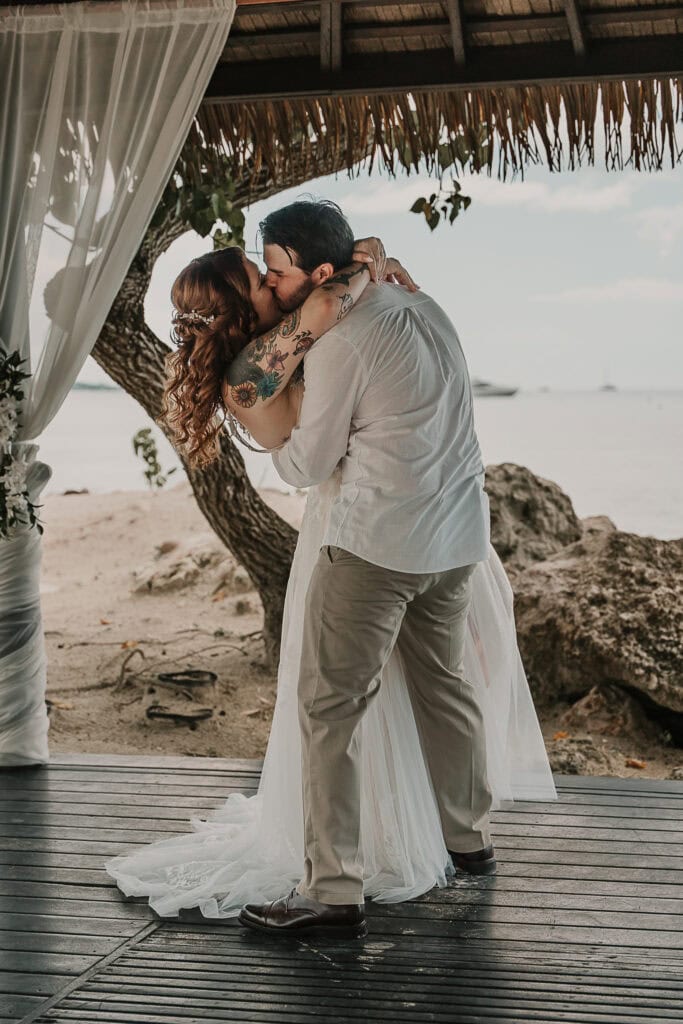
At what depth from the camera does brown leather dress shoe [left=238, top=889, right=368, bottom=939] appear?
256 cm

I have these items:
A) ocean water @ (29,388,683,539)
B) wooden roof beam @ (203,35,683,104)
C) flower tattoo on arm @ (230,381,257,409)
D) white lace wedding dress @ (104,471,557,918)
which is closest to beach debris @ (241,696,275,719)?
white lace wedding dress @ (104,471,557,918)

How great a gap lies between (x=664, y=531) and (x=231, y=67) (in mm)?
16265

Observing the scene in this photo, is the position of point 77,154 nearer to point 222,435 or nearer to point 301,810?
point 222,435

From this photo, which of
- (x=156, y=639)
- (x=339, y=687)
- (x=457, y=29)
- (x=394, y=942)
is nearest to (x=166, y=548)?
(x=156, y=639)

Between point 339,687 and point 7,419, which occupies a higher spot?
point 7,419

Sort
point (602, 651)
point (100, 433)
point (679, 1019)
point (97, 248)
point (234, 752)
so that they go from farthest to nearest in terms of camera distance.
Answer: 1. point (100, 433)
2. point (234, 752)
3. point (602, 651)
4. point (97, 248)
5. point (679, 1019)

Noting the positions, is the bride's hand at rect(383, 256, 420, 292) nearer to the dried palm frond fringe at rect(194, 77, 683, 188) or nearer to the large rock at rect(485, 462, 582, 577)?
the dried palm frond fringe at rect(194, 77, 683, 188)

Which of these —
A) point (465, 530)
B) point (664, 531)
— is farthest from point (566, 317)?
point (465, 530)

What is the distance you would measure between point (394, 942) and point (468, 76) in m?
2.59

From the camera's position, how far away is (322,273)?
2625mm

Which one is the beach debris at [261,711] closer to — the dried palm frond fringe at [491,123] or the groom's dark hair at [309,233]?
the dried palm frond fringe at [491,123]

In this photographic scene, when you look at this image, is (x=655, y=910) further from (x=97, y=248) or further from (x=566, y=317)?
(x=566, y=317)

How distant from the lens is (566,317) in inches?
1104

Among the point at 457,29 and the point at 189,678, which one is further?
the point at 189,678
